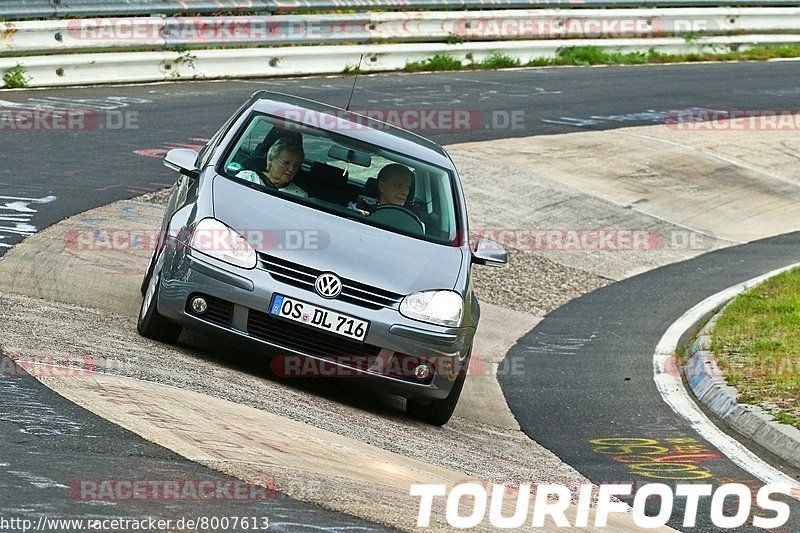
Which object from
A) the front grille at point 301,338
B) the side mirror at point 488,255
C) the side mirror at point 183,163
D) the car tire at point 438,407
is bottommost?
the car tire at point 438,407

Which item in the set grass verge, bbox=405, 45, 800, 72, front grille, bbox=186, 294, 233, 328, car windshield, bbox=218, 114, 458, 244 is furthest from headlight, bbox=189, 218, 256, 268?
grass verge, bbox=405, 45, 800, 72

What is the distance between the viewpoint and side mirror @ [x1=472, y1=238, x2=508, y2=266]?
8680mm

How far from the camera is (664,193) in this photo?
1744cm

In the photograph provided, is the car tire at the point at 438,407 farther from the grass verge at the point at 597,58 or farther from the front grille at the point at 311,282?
the grass verge at the point at 597,58

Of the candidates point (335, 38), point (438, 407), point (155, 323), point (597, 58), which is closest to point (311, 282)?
point (155, 323)

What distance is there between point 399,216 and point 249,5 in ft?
42.2

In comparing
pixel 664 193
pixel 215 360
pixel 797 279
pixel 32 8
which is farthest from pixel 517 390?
pixel 32 8

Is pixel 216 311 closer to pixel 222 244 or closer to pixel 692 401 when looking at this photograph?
pixel 222 244

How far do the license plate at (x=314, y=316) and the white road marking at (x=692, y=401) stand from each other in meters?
2.48

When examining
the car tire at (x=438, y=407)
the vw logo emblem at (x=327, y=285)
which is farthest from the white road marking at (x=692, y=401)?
the vw logo emblem at (x=327, y=285)

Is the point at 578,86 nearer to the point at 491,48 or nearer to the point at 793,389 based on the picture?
the point at 491,48

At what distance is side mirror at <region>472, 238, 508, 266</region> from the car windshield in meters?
0.19

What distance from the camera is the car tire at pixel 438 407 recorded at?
8.20 meters

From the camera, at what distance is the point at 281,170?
8648 millimetres
